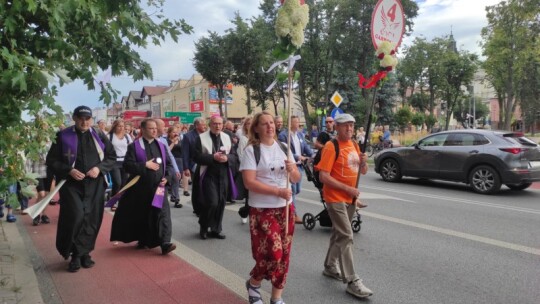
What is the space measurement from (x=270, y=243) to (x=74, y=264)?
9.05 ft

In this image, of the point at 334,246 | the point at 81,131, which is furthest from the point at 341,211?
the point at 81,131

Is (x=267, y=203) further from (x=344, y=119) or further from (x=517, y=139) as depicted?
(x=517, y=139)

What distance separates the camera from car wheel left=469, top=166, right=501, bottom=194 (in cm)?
1087

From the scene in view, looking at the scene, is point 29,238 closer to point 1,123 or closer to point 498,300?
point 1,123

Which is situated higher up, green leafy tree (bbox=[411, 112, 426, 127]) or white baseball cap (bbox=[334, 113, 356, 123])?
green leafy tree (bbox=[411, 112, 426, 127])

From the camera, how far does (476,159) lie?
11180mm

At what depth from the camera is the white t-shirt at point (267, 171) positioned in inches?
148

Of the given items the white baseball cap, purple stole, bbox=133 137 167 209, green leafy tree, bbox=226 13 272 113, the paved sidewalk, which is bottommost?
the paved sidewalk

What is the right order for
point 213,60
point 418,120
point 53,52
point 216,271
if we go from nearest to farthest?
point 53,52 → point 216,271 → point 213,60 → point 418,120

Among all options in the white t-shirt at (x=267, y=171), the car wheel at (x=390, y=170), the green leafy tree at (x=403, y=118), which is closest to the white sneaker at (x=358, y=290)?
the white t-shirt at (x=267, y=171)

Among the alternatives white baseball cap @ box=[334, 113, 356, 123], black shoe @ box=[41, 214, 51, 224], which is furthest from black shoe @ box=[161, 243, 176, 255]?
black shoe @ box=[41, 214, 51, 224]

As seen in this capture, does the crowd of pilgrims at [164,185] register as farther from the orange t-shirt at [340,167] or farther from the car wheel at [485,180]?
the car wheel at [485,180]

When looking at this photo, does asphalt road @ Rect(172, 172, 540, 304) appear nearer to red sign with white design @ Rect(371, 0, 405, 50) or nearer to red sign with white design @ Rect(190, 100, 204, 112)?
red sign with white design @ Rect(371, 0, 405, 50)

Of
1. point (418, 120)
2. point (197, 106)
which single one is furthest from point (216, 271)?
point (197, 106)
